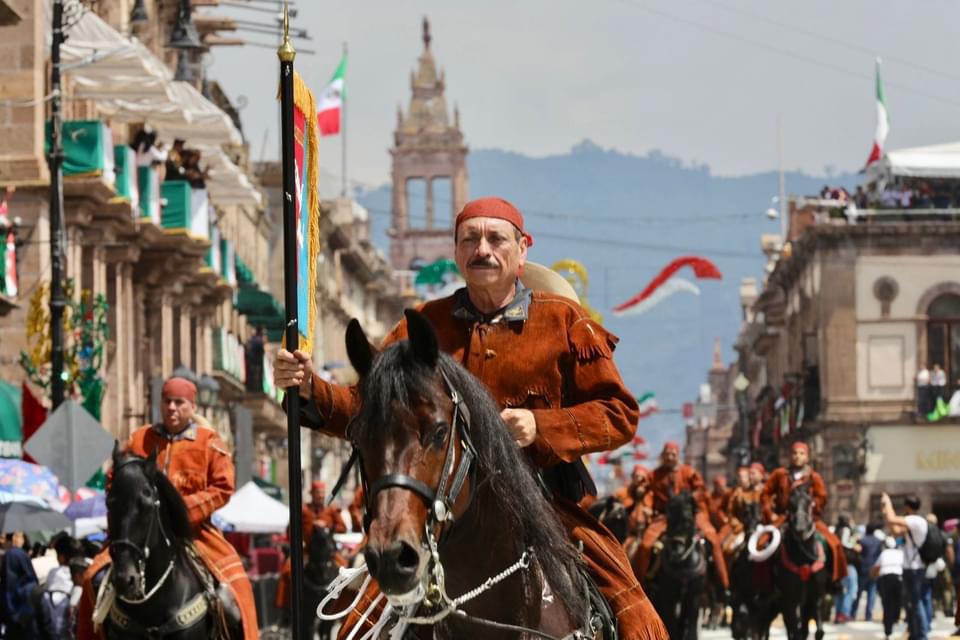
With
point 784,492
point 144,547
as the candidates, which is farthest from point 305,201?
point 784,492

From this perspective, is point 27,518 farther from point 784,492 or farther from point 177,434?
point 177,434

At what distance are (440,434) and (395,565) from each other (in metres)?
0.56

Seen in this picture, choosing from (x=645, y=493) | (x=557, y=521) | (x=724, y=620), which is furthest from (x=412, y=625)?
(x=724, y=620)

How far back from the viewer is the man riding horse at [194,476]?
14.1 meters

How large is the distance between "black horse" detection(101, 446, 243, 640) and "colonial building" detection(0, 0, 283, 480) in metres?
16.0

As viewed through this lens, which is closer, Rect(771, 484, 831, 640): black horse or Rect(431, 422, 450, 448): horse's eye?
Rect(431, 422, 450, 448): horse's eye

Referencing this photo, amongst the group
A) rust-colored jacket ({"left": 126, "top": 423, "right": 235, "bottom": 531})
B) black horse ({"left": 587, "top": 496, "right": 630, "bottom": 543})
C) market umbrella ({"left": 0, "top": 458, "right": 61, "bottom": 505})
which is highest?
rust-colored jacket ({"left": 126, "top": 423, "right": 235, "bottom": 531})

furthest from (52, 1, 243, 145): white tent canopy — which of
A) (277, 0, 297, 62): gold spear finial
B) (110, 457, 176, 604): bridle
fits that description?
(277, 0, 297, 62): gold spear finial

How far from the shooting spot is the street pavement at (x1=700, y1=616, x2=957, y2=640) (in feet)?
111

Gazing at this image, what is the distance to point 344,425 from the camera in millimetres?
8227

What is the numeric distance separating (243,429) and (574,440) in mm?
43993

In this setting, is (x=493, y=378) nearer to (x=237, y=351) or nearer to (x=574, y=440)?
(x=574, y=440)

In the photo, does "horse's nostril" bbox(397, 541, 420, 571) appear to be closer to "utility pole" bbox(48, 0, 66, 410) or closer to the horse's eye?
the horse's eye

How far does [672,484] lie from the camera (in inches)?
1022
